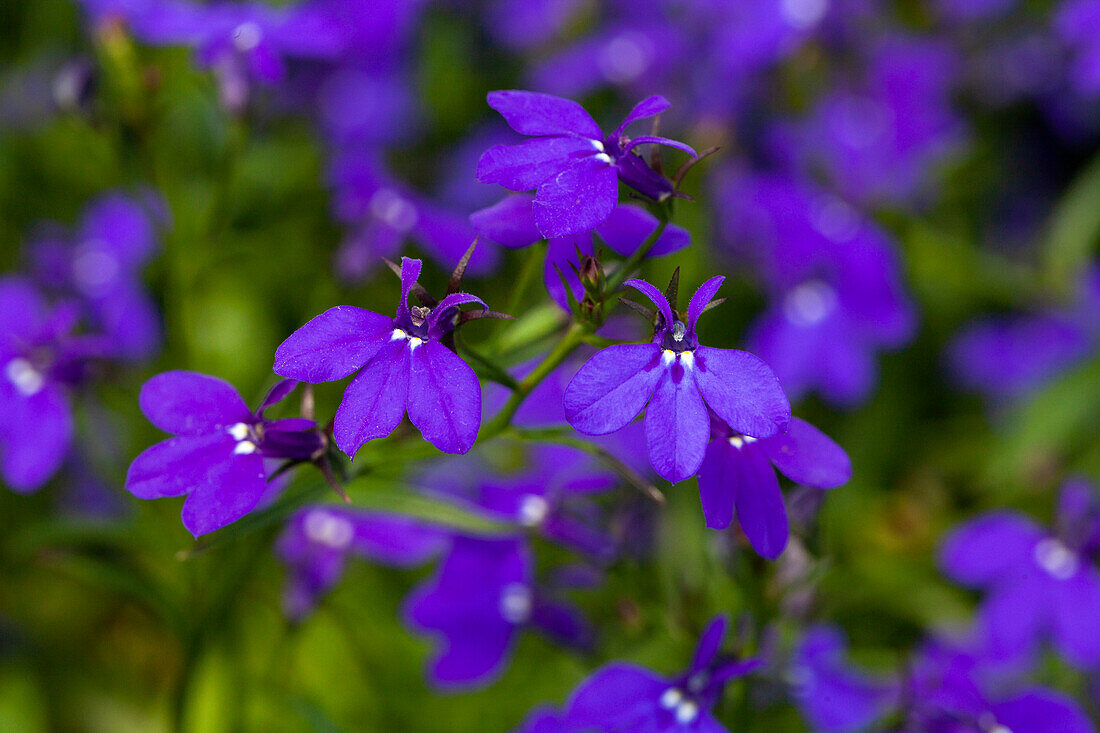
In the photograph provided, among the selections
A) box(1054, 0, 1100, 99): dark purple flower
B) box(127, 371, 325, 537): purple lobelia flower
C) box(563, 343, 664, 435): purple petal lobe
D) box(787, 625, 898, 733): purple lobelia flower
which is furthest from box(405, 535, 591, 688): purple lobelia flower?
box(1054, 0, 1100, 99): dark purple flower

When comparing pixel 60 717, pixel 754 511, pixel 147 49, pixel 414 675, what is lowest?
pixel 60 717

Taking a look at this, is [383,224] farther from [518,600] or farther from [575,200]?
[575,200]

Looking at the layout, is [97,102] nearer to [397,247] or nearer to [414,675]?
[397,247]

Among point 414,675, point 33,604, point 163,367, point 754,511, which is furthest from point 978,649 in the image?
Result: point 33,604

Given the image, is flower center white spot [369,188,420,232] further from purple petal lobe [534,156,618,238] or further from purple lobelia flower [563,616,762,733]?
purple lobelia flower [563,616,762,733]

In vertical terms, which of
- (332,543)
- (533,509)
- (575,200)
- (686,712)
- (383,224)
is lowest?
(332,543)

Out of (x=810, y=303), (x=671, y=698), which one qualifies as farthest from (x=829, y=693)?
(x=810, y=303)
